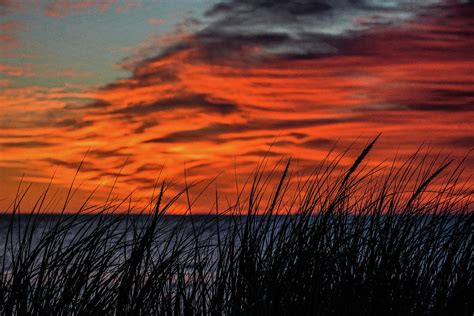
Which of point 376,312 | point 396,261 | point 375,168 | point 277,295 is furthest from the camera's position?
point 375,168

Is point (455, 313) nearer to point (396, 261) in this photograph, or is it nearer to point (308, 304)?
point (396, 261)

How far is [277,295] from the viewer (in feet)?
10.1

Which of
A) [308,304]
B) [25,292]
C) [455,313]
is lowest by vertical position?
[455,313]

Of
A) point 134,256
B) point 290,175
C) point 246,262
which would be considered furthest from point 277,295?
point 290,175

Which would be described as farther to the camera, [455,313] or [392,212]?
[392,212]

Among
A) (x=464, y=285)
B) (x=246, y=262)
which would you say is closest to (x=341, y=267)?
(x=246, y=262)

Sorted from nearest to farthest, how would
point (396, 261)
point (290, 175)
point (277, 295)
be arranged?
1. point (277, 295)
2. point (396, 261)
3. point (290, 175)

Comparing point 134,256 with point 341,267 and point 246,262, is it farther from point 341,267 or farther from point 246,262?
point 341,267

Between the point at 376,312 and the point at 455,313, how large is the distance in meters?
0.56

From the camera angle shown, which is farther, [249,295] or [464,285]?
[464,285]

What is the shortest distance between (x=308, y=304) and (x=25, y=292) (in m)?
1.38

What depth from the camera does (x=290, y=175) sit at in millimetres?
3938

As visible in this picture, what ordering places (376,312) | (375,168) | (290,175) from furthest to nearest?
1. (375,168)
2. (290,175)
3. (376,312)

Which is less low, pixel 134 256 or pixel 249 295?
pixel 134 256
